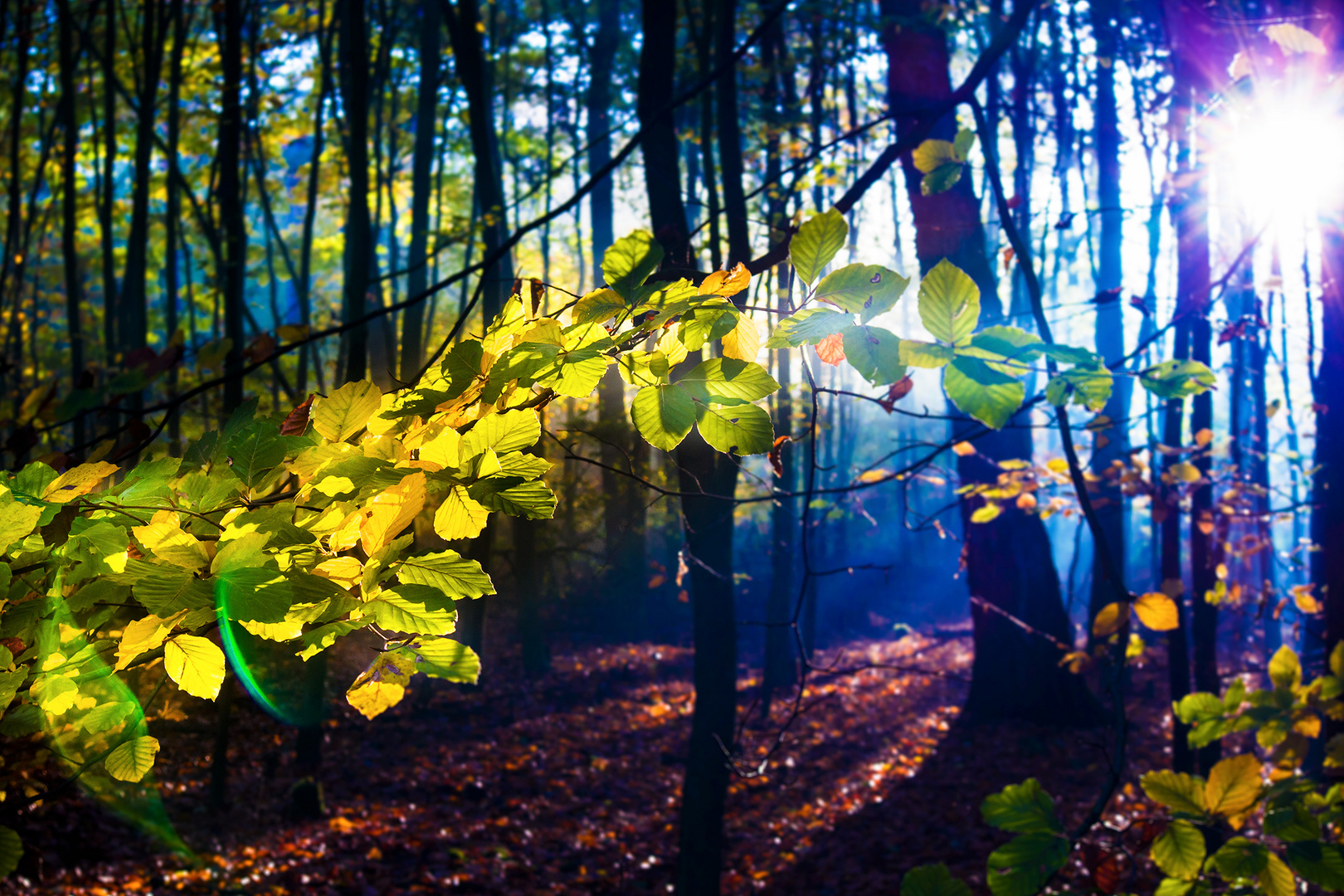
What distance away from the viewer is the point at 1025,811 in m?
1.44

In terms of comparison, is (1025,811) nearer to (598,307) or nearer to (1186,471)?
(598,307)

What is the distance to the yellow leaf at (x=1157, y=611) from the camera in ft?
5.44

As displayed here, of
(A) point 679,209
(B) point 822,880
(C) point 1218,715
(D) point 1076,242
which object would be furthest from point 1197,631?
(A) point 679,209

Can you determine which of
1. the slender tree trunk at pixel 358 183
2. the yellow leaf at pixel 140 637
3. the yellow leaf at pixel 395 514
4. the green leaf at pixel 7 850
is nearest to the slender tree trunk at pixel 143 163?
the slender tree trunk at pixel 358 183

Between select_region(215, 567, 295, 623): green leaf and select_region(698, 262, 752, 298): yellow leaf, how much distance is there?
48cm

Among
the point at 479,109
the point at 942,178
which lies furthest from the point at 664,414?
the point at 479,109

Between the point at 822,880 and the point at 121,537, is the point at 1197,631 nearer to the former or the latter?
the point at 822,880

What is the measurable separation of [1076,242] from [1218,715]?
196 centimetres

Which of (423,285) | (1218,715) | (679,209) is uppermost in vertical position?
(423,285)

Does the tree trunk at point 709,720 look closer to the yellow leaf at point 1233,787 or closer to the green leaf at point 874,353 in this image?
the yellow leaf at point 1233,787

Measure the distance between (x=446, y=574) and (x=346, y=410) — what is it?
199mm

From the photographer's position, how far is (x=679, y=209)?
3371 millimetres

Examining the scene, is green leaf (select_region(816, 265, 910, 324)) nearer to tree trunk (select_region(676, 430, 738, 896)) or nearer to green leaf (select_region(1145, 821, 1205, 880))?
green leaf (select_region(1145, 821, 1205, 880))

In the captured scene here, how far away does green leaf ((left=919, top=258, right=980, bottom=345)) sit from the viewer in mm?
900
